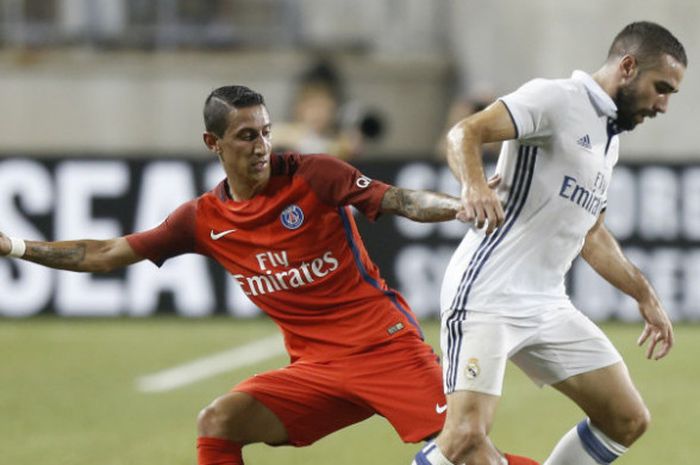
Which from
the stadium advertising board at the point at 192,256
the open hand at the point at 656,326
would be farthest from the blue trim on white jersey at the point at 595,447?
the stadium advertising board at the point at 192,256

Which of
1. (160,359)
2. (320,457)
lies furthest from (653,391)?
(160,359)

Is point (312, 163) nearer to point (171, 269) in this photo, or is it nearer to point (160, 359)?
point (160, 359)

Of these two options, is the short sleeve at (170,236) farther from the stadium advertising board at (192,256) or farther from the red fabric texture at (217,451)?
the stadium advertising board at (192,256)

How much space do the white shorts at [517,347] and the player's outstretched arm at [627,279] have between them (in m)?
0.30

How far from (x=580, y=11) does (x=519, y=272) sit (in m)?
11.0

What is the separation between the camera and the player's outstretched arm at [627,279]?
6.80 metres

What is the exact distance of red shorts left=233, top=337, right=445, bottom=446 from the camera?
632cm

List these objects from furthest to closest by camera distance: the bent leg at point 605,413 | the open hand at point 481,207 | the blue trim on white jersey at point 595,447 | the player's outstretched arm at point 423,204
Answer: the blue trim on white jersey at point 595,447, the bent leg at point 605,413, the player's outstretched arm at point 423,204, the open hand at point 481,207

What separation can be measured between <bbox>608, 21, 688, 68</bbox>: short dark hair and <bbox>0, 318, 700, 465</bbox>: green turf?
126 inches

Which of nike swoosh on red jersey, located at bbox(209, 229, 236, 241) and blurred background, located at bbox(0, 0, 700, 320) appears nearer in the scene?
nike swoosh on red jersey, located at bbox(209, 229, 236, 241)

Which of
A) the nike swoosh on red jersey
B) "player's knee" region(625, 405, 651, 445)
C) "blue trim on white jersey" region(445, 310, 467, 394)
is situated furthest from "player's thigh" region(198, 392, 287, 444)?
"player's knee" region(625, 405, 651, 445)

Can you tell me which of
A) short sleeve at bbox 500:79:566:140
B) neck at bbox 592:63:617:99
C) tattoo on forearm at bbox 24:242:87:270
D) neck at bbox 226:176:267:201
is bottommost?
tattoo on forearm at bbox 24:242:87:270

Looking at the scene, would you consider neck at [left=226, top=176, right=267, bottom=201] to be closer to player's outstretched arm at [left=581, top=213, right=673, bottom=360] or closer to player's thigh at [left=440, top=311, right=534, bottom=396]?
player's thigh at [left=440, top=311, right=534, bottom=396]

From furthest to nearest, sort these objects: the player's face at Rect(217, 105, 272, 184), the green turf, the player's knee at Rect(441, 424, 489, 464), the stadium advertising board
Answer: the stadium advertising board < the green turf < the player's face at Rect(217, 105, 272, 184) < the player's knee at Rect(441, 424, 489, 464)
